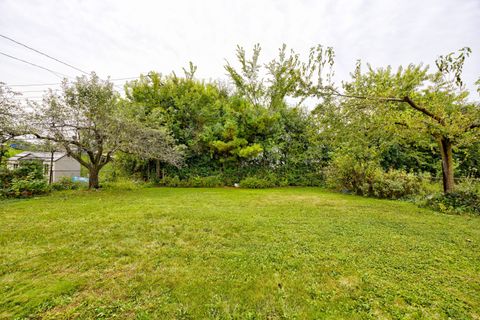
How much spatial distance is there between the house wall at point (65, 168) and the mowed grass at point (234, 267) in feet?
21.7

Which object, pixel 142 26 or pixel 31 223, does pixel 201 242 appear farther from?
pixel 142 26

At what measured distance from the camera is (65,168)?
9.75m

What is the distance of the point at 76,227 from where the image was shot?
3.32 metres

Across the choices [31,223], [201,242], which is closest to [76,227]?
[31,223]

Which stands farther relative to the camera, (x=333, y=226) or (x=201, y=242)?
(x=333, y=226)

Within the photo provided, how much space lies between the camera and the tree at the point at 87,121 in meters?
5.88

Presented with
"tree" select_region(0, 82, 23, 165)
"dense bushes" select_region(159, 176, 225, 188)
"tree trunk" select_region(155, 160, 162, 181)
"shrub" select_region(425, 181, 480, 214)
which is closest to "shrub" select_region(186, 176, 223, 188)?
"dense bushes" select_region(159, 176, 225, 188)

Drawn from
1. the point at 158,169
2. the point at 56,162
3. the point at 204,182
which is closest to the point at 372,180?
the point at 204,182

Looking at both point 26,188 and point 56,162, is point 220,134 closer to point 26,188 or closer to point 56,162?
point 26,188

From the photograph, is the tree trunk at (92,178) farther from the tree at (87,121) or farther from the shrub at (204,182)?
the shrub at (204,182)

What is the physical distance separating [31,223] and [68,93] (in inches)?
177

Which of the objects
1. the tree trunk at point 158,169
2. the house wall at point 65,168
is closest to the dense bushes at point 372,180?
the tree trunk at point 158,169

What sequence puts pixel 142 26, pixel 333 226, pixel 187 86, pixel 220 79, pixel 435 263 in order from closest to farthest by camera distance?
pixel 435 263 < pixel 333 226 < pixel 142 26 < pixel 187 86 < pixel 220 79

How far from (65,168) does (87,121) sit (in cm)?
547
